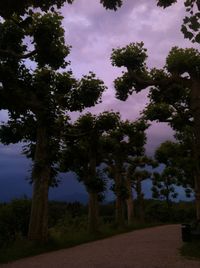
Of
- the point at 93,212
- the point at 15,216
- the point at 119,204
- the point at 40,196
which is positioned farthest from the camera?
the point at 119,204

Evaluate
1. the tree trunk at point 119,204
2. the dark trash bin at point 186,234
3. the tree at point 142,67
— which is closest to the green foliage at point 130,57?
the tree at point 142,67

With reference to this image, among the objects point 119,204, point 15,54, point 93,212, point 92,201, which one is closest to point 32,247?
point 15,54

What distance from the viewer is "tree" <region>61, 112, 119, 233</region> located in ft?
85.8

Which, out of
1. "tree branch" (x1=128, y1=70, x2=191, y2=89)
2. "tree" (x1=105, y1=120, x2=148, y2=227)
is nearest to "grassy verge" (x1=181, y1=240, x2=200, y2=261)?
"tree branch" (x1=128, y1=70, x2=191, y2=89)

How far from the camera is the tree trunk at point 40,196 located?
1900 centimetres

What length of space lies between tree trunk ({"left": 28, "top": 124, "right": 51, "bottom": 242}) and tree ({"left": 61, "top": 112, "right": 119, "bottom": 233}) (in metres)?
3.95

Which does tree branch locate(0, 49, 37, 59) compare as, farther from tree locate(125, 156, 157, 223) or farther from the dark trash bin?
tree locate(125, 156, 157, 223)

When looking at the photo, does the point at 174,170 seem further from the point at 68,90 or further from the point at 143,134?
the point at 68,90

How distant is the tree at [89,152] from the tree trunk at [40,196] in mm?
3949

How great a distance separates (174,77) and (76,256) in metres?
8.68

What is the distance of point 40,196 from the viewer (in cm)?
1934

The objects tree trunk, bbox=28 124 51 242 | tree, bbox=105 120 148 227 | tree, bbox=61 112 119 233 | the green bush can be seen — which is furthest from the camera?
tree, bbox=105 120 148 227

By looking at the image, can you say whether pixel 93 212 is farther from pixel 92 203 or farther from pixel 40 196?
pixel 40 196

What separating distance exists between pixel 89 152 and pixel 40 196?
1058cm
